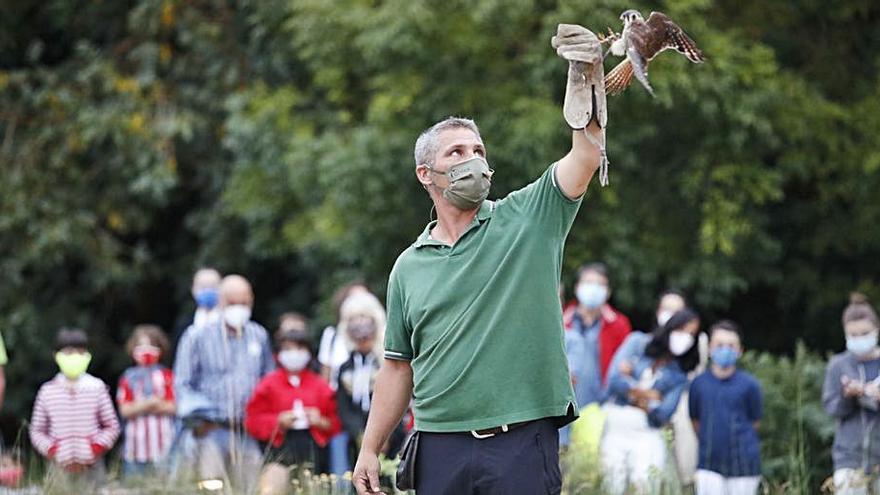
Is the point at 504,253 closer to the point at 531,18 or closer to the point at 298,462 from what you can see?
the point at 298,462

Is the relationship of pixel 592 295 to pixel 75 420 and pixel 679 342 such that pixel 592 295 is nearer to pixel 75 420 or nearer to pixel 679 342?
pixel 679 342

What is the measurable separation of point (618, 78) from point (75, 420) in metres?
6.50

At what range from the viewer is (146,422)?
11172 mm

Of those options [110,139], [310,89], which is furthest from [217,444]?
[110,139]

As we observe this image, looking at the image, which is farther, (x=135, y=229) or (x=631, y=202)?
(x=135, y=229)

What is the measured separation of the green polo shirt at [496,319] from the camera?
196 inches

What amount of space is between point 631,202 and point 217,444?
5.81m

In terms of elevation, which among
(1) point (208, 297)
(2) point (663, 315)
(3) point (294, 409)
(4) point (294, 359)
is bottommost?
(3) point (294, 409)

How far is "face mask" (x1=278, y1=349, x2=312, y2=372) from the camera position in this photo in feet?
33.5

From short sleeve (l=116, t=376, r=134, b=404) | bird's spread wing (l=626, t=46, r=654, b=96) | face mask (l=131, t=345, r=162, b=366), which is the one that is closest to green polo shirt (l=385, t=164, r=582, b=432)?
bird's spread wing (l=626, t=46, r=654, b=96)

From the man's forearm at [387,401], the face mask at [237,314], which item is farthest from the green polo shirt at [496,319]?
the face mask at [237,314]

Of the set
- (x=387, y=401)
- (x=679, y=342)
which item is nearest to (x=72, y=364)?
(x=679, y=342)

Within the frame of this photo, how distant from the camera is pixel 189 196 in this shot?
1895cm

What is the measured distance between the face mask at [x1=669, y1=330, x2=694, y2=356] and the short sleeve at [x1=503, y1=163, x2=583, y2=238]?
4913 mm
